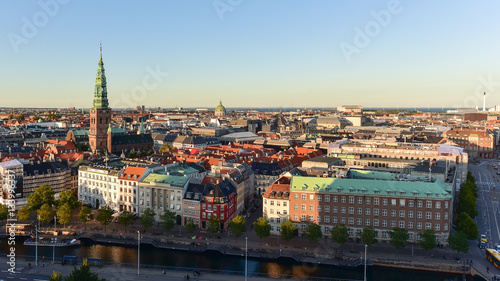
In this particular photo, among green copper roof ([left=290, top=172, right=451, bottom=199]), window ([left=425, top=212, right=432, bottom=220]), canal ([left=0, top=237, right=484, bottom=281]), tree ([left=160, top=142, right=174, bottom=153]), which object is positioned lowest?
canal ([left=0, top=237, right=484, bottom=281])

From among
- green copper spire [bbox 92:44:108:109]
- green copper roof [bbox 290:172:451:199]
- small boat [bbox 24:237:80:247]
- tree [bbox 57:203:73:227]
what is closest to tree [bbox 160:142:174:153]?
green copper spire [bbox 92:44:108:109]

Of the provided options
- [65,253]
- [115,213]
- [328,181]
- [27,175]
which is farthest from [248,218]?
[27,175]

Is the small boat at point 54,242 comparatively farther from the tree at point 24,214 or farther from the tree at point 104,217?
the tree at point 24,214

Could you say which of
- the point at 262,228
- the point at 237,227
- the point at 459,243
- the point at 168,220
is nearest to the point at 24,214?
the point at 168,220

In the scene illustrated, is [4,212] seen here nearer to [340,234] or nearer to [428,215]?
[340,234]

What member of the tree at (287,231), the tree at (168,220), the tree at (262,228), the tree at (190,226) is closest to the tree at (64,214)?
the tree at (168,220)

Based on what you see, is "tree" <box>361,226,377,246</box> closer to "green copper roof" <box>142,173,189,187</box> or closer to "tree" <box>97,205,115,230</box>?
"green copper roof" <box>142,173,189,187</box>
